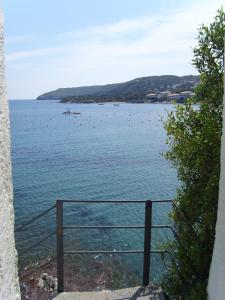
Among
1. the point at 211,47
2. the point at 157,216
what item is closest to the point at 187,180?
the point at 211,47

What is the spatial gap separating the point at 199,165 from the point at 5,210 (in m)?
2.95

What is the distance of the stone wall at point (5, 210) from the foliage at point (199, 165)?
2.68 meters

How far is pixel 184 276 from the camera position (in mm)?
4109

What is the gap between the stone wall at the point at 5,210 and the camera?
1232 millimetres

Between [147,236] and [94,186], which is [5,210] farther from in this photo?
[94,186]

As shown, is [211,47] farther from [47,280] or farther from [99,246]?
[99,246]

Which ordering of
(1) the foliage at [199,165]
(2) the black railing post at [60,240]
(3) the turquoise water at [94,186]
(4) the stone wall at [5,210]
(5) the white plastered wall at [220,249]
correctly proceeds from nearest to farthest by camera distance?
1. (4) the stone wall at [5,210]
2. (5) the white plastered wall at [220,249]
3. (1) the foliage at [199,165]
4. (2) the black railing post at [60,240]
5. (3) the turquoise water at [94,186]

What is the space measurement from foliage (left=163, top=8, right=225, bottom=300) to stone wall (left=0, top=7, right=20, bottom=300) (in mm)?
2684

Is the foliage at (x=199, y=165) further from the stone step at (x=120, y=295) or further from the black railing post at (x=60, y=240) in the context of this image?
the black railing post at (x=60, y=240)

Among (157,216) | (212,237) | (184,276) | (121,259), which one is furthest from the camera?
(157,216)

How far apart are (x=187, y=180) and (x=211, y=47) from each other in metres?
1.43

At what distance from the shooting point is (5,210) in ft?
4.16

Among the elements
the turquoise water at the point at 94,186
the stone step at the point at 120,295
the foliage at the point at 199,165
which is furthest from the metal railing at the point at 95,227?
the turquoise water at the point at 94,186

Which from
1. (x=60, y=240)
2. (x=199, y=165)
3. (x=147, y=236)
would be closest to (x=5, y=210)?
(x=199, y=165)
